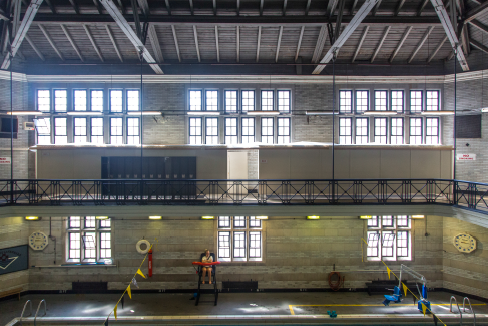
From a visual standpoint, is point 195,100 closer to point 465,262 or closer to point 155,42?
point 155,42

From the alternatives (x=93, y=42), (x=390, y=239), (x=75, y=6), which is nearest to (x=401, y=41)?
(x=390, y=239)

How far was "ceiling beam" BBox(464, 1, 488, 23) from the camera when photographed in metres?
9.27

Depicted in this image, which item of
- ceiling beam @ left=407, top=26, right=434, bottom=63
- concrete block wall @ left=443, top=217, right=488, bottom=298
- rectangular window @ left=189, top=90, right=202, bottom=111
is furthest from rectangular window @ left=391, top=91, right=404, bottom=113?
rectangular window @ left=189, top=90, right=202, bottom=111

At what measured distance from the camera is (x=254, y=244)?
1181 cm

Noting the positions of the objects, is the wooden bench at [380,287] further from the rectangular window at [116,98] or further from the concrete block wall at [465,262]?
the rectangular window at [116,98]

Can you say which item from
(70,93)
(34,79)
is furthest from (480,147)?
(34,79)

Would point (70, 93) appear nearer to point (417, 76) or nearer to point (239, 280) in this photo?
point (239, 280)

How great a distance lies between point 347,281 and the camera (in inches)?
443

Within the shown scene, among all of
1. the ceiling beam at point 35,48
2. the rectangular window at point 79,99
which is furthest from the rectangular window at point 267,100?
the ceiling beam at point 35,48

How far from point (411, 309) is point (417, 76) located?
1021cm

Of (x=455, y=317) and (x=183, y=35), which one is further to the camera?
(x=183, y=35)

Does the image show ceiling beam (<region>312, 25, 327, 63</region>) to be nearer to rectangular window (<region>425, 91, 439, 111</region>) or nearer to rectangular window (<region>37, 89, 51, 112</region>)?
rectangular window (<region>425, 91, 439, 111</region>)

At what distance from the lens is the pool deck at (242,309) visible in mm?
8414

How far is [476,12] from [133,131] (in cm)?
1479
